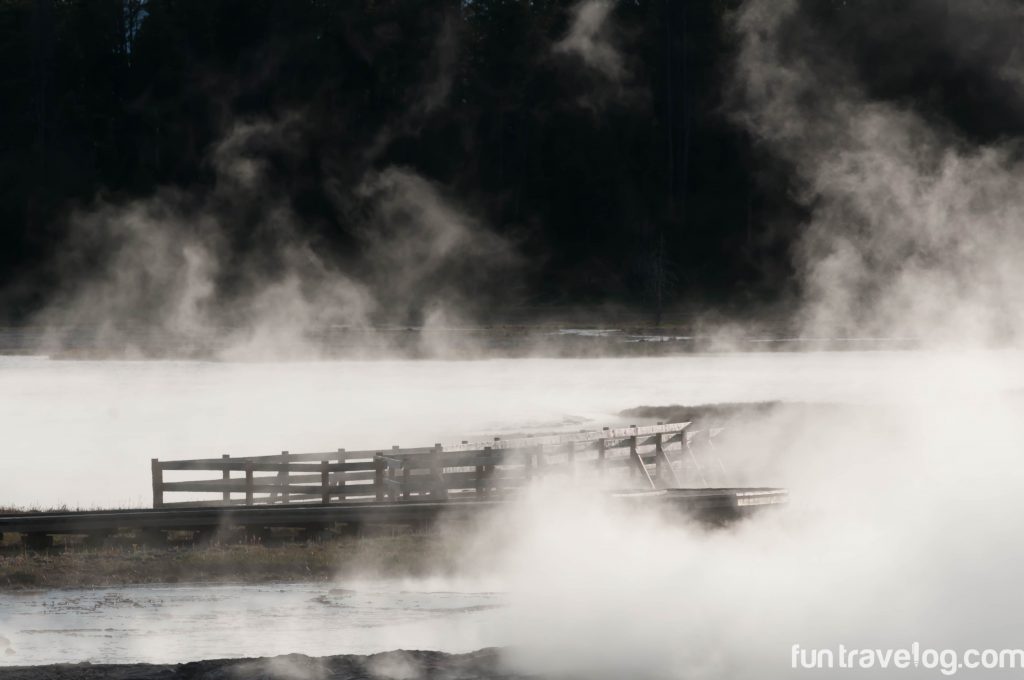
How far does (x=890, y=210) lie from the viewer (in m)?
31.0

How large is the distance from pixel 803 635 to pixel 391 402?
22.0 m

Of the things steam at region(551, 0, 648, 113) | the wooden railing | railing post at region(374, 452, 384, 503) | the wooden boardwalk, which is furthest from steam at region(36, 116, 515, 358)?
railing post at region(374, 452, 384, 503)

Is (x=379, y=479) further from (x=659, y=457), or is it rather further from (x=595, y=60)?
(x=595, y=60)

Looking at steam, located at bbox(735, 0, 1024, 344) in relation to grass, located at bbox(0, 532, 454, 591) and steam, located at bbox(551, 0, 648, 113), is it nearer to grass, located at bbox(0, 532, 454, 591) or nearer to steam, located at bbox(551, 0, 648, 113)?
grass, located at bbox(0, 532, 454, 591)

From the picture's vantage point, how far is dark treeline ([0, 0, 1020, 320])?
2504 inches

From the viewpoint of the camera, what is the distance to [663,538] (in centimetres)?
1603

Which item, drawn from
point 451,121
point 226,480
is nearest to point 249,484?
point 226,480

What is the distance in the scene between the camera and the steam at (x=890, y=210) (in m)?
27.8

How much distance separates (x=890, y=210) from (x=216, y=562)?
19.5m

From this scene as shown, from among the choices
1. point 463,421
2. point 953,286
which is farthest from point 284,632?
point 953,286

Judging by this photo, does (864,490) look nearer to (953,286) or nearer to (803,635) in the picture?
(803,635)

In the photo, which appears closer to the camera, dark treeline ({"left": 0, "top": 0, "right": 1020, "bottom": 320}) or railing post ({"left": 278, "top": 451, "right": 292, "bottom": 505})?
railing post ({"left": 278, "top": 451, "right": 292, "bottom": 505})

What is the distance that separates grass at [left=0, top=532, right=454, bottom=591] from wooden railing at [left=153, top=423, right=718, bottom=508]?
2039 millimetres

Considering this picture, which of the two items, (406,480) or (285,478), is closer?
(406,480)
